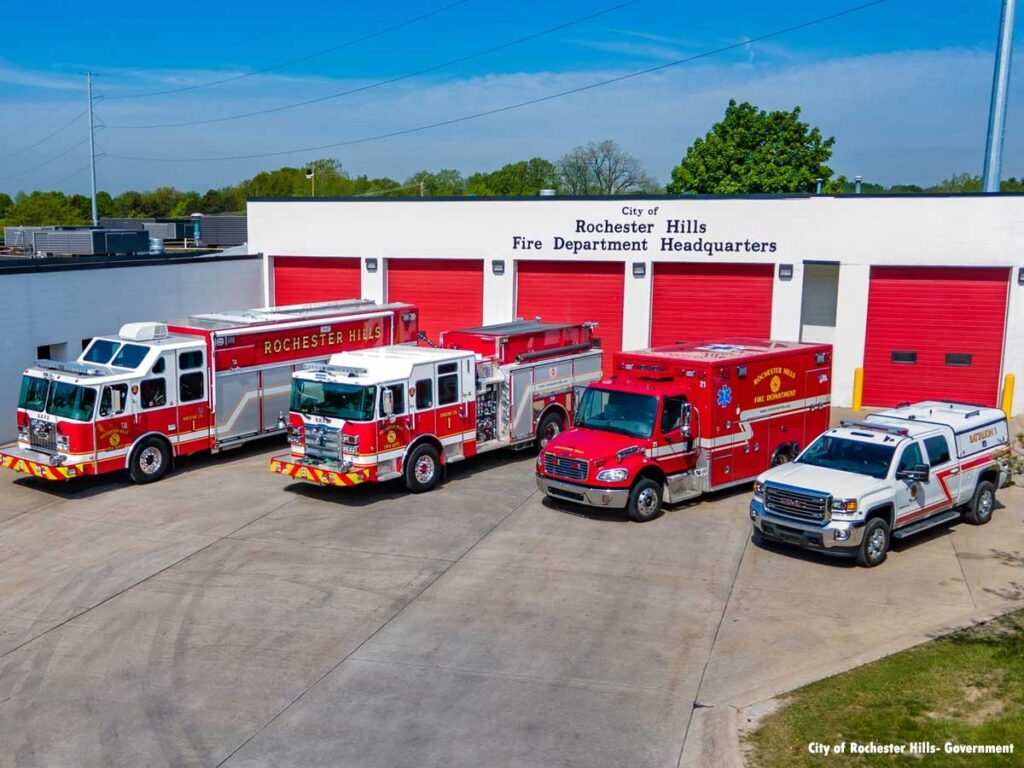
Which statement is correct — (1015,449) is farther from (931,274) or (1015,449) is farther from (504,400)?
(504,400)

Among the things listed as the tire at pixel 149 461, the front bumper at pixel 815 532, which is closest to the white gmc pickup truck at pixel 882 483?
the front bumper at pixel 815 532

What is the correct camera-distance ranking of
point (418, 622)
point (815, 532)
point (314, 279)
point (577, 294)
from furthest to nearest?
1. point (314, 279)
2. point (577, 294)
3. point (815, 532)
4. point (418, 622)

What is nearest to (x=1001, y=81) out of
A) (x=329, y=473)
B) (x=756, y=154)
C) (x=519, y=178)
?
(x=329, y=473)

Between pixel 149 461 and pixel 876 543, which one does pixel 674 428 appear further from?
pixel 149 461

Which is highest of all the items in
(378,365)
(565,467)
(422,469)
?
(378,365)

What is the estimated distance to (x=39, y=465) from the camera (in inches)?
758

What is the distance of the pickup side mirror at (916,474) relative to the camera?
15.5m

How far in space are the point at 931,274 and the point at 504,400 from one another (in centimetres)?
1271

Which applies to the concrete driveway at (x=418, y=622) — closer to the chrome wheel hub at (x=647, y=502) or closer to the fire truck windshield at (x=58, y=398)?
the chrome wheel hub at (x=647, y=502)

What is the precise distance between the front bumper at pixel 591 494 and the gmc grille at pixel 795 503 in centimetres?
265

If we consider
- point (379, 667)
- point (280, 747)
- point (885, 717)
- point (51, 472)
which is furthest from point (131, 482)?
point (885, 717)

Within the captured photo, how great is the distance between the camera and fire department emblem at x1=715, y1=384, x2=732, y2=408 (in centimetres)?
1833

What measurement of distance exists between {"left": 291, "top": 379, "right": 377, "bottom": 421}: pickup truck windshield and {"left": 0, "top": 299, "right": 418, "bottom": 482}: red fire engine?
155cm

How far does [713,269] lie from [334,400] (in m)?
13.8
